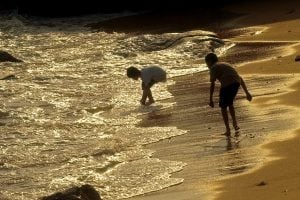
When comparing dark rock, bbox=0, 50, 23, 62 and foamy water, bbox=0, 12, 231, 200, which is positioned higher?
foamy water, bbox=0, 12, 231, 200

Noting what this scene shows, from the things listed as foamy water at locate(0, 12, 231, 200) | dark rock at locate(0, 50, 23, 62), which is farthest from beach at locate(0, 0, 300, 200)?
dark rock at locate(0, 50, 23, 62)

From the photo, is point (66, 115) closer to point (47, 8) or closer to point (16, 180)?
point (16, 180)

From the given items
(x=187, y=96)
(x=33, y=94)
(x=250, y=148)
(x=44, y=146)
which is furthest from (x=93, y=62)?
(x=250, y=148)

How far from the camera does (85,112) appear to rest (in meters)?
16.4

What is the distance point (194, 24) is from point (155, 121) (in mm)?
17339

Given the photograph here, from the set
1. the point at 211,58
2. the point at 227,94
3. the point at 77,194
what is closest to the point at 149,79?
the point at 211,58

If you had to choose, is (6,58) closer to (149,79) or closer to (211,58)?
(149,79)

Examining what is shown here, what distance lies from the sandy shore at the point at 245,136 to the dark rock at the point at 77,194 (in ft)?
2.38

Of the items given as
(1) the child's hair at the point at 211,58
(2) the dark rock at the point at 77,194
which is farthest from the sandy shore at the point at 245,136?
(1) the child's hair at the point at 211,58

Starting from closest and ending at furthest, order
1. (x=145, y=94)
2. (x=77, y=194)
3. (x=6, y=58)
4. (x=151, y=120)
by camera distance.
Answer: (x=77, y=194) → (x=151, y=120) → (x=145, y=94) → (x=6, y=58)

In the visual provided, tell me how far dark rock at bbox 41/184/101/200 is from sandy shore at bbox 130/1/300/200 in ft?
2.38

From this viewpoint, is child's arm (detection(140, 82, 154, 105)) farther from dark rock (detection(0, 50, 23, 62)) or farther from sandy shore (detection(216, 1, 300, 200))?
dark rock (detection(0, 50, 23, 62))

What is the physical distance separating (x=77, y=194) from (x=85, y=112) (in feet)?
23.5

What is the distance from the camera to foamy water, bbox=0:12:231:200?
11250 millimetres
